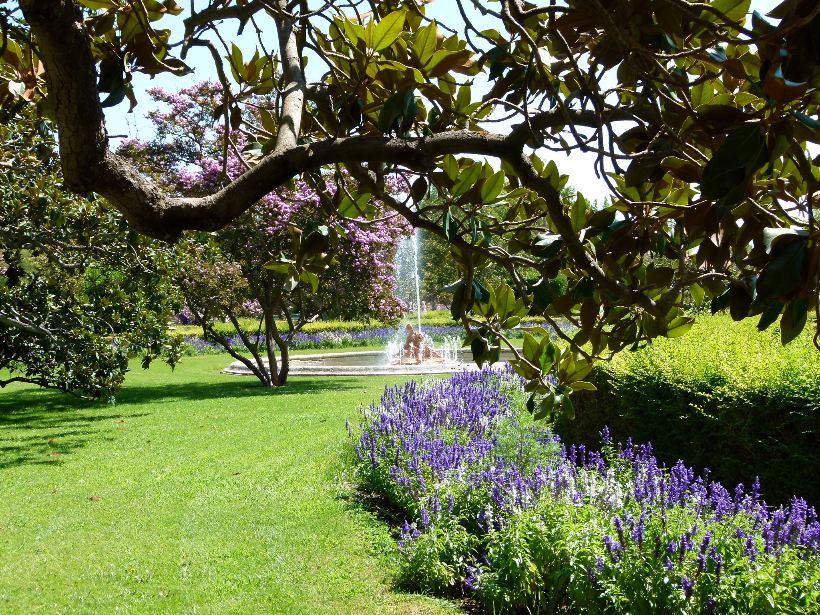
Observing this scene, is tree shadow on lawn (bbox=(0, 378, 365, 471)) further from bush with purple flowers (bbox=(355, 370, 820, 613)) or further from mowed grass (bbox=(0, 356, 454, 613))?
bush with purple flowers (bbox=(355, 370, 820, 613))

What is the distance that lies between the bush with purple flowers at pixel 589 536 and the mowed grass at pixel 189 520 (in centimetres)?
38

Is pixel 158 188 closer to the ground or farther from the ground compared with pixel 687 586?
farther from the ground

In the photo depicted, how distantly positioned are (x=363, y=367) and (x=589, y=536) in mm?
15760

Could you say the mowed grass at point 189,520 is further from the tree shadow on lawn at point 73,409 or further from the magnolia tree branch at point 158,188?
the magnolia tree branch at point 158,188

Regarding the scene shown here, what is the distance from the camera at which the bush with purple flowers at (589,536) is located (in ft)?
10.8

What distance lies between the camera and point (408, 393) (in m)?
8.81

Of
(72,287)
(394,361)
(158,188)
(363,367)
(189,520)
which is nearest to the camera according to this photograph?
(158,188)

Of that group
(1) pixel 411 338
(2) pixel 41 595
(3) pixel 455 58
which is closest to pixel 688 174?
(3) pixel 455 58

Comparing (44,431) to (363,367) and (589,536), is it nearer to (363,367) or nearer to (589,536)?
(589,536)

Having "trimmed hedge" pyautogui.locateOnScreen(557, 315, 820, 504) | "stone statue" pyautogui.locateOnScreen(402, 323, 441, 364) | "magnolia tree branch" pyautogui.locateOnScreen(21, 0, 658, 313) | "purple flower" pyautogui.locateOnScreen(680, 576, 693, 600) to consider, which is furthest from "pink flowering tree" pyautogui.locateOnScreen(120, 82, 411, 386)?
"magnolia tree branch" pyautogui.locateOnScreen(21, 0, 658, 313)

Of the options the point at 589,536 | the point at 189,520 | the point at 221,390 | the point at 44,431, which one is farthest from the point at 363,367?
the point at 589,536

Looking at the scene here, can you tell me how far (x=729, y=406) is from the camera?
17.6 ft

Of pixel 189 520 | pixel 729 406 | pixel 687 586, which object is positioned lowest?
pixel 189 520

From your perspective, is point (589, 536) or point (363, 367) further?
point (363, 367)
